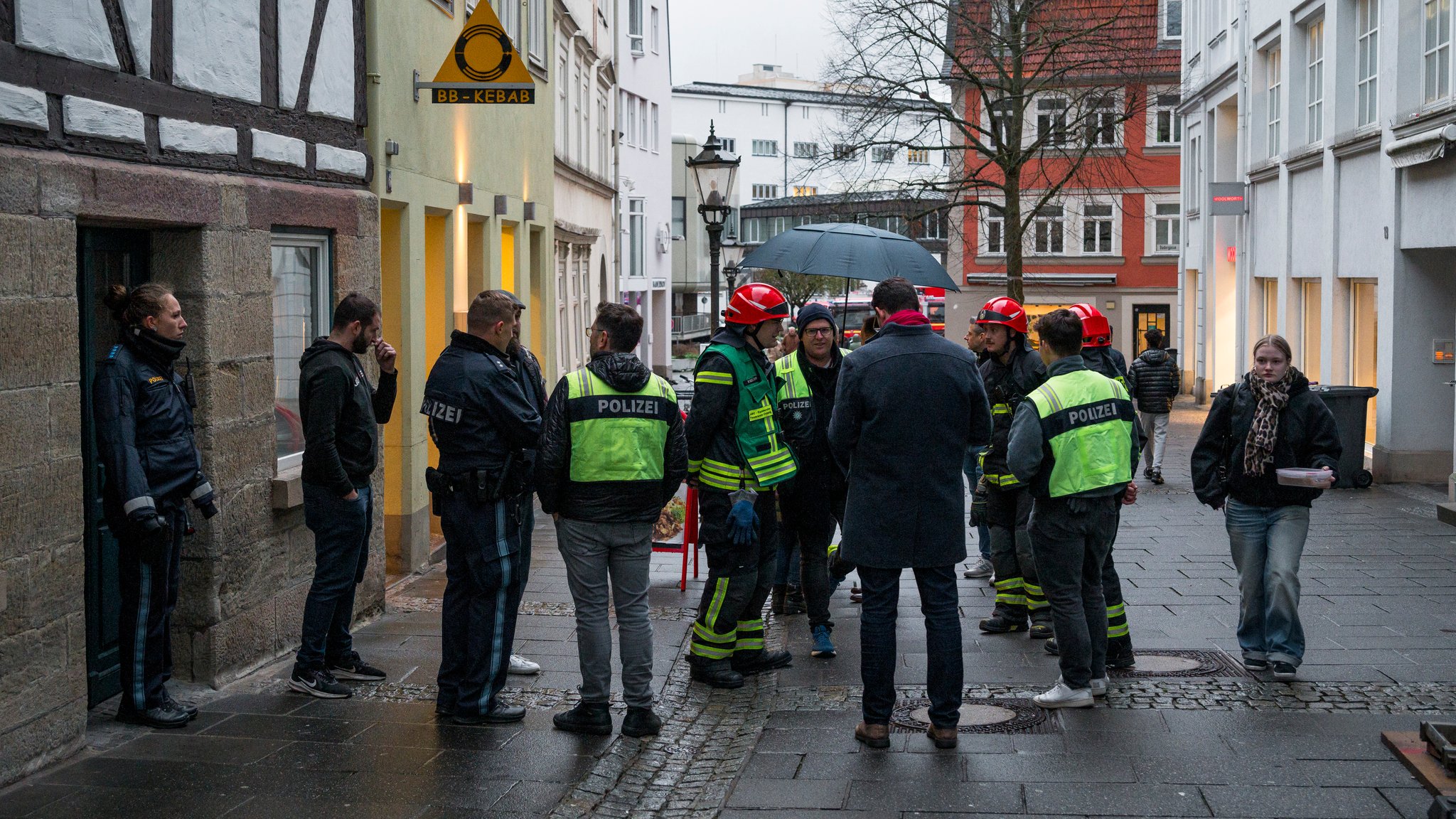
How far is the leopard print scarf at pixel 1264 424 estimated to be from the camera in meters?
7.17

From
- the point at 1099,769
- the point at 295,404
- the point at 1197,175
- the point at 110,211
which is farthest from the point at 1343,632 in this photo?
the point at 1197,175

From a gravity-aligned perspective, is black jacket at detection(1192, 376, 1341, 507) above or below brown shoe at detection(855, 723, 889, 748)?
above

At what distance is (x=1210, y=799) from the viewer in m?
5.50

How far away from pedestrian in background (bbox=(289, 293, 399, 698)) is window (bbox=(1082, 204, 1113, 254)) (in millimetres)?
41626

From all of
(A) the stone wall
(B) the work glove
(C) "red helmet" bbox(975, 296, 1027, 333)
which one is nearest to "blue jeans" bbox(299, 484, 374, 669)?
(A) the stone wall

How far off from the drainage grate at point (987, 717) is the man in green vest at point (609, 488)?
3.62ft

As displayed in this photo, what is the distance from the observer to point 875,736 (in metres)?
6.25

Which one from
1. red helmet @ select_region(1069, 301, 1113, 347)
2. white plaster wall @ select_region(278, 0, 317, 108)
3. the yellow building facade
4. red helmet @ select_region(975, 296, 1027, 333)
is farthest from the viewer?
the yellow building facade

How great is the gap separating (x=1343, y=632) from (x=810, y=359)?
338cm

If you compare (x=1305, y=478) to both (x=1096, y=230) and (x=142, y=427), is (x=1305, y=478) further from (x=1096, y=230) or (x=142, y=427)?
(x=1096, y=230)

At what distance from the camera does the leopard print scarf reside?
23.5ft

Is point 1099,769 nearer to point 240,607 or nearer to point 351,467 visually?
point 351,467

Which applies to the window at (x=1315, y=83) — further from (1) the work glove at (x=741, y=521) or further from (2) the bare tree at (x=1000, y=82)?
(1) the work glove at (x=741, y=521)

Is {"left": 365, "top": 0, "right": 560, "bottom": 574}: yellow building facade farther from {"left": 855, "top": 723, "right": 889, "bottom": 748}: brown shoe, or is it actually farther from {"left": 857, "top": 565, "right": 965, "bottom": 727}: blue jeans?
{"left": 855, "top": 723, "right": 889, "bottom": 748}: brown shoe
